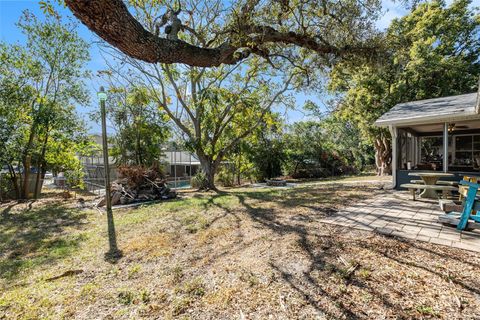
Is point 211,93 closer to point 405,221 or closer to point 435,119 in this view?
point 435,119

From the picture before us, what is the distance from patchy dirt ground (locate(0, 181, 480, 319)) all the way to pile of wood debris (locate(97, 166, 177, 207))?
282 cm

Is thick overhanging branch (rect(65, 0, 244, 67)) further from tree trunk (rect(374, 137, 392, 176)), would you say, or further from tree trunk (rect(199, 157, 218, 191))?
tree trunk (rect(374, 137, 392, 176))

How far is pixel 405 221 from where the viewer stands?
15.0 feet

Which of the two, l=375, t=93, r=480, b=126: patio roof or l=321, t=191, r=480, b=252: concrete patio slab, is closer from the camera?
l=321, t=191, r=480, b=252: concrete patio slab

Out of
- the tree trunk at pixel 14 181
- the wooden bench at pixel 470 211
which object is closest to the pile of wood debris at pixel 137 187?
the tree trunk at pixel 14 181

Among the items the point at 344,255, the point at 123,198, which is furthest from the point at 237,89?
the point at 344,255

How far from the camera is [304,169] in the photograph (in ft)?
55.7

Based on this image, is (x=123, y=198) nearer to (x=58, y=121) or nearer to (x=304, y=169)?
(x=58, y=121)

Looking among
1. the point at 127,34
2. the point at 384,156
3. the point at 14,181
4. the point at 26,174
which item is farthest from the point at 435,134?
the point at 14,181

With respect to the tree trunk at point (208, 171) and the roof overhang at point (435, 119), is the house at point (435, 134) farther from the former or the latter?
the tree trunk at point (208, 171)

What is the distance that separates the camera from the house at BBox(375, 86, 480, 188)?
299 inches

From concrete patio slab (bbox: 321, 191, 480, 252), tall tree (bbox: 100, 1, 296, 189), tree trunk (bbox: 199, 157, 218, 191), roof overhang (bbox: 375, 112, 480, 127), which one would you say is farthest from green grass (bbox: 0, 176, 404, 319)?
tall tree (bbox: 100, 1, 296, 189)

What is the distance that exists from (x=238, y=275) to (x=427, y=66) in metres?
15.7

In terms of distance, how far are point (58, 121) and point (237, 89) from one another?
709cm
